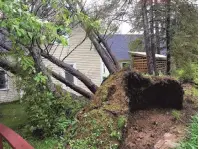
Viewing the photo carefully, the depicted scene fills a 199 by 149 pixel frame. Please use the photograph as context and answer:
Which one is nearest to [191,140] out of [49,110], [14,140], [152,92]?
[152,92]

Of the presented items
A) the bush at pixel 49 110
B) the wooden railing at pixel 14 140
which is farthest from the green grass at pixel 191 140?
the bush at pixel 49 110

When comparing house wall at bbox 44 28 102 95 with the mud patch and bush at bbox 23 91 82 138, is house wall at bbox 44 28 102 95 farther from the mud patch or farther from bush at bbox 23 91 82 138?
the mud patch

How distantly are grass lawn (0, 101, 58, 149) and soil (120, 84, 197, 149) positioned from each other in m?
1.57

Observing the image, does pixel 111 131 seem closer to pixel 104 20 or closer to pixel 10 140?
pixel 10 140

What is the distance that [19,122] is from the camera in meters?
8.55

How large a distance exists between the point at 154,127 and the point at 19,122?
627cm

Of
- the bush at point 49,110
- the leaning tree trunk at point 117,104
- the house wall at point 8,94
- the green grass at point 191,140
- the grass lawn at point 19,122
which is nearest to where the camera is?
the green grass at point 191,140

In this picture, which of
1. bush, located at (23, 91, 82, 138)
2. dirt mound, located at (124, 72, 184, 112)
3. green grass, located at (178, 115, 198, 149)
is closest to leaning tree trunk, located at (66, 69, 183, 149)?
dirt mound, located at (124, 72, 184, 112)

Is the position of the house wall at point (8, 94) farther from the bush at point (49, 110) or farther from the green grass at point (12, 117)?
the bush at point (49, 110)

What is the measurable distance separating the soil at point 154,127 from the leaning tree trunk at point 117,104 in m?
0.13

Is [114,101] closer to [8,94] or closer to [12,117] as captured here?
[12,117]

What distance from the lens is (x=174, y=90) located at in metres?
3.77

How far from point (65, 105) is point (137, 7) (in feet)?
19.7

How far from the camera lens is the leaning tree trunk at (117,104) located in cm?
266
